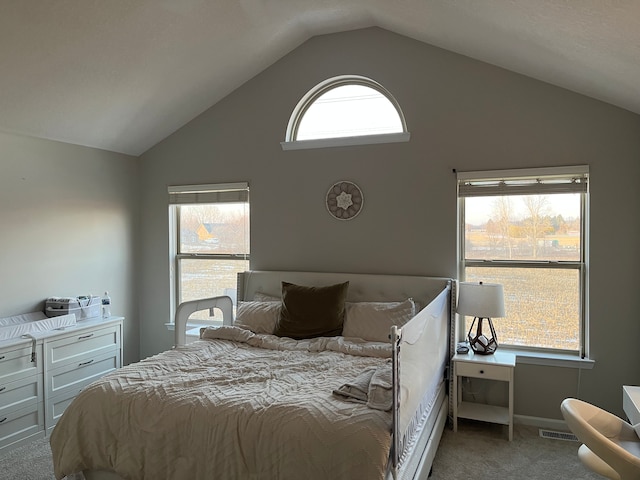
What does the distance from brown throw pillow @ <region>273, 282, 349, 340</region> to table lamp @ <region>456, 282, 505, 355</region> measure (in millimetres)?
904

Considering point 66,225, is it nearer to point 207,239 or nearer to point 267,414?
point 207,239

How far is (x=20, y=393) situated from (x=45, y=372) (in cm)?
21

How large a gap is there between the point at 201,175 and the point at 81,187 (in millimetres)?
1071

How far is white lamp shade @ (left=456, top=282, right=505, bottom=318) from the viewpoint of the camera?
3.24 metres

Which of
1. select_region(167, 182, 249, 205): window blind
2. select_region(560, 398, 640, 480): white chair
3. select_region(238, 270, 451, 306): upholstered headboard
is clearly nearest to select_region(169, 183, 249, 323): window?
select_region(167, 182, 249, 205): window blind

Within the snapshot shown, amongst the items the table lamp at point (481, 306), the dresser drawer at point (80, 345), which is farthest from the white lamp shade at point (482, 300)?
the dresser drawer at point (80, 345)

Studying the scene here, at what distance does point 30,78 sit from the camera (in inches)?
120

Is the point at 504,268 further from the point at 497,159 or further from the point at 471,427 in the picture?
the point at 471,427

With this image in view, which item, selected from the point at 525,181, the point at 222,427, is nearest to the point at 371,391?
the point at 222,427

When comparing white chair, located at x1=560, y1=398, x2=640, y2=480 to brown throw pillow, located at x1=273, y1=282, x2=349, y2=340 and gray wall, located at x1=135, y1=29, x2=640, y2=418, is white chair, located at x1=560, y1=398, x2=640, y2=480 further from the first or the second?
brown throw pillow, located at x1=273, y1=282, x2=349, y2=340

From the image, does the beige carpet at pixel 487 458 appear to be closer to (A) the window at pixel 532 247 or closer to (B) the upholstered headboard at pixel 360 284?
(A) the window at pixel 532 247

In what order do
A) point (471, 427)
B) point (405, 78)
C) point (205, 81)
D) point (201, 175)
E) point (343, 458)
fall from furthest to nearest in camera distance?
point (201, 175) → point (205, 81) → point (405, 78) → point (471, 427) → point (343, 458)

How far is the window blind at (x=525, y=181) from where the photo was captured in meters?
3.29

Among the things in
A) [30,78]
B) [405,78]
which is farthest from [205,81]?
[405,78]
